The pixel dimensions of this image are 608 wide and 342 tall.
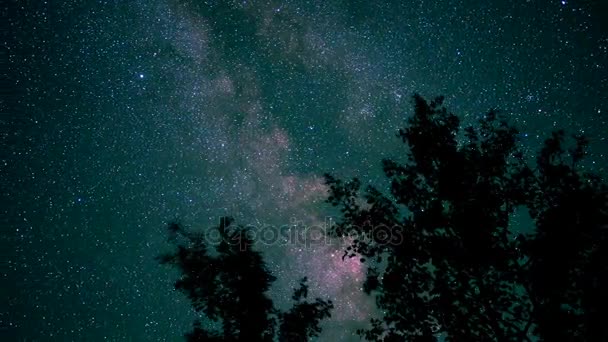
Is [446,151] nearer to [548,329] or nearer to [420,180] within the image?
[420,180]

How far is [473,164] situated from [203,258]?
8031mm

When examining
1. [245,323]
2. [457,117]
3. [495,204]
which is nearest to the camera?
[495,204]

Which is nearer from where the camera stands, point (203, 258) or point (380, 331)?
point (380, 331)

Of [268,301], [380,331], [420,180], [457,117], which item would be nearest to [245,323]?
[268,301]

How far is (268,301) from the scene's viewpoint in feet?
35.9

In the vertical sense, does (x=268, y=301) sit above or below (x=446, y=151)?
below

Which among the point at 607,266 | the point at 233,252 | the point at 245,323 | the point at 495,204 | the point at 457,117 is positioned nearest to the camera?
the point at 607,266

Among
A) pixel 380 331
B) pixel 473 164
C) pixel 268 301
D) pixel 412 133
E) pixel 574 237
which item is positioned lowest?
pixel 380 331

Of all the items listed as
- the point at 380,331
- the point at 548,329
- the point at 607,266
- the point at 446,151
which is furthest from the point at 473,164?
the point at 380,331

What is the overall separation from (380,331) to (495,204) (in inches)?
153

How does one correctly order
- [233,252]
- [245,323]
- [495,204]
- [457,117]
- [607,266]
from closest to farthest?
1. [607,266]
2. [495,204]
3. [457,117]
4. [245,323]
5. [233,252]

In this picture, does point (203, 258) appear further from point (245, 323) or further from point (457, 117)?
point (457, 117)

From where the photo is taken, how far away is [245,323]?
10.4 meters

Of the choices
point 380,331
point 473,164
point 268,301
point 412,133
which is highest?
point 412,133
